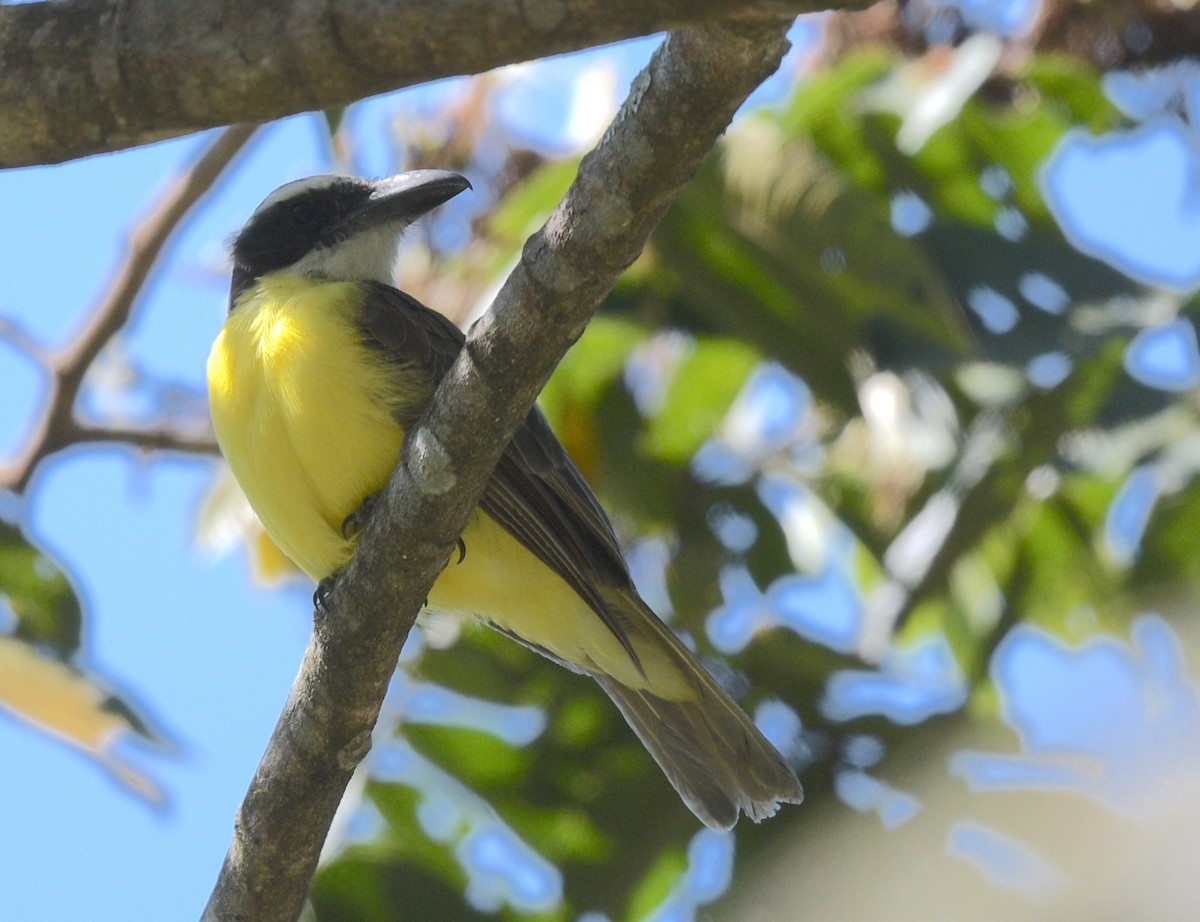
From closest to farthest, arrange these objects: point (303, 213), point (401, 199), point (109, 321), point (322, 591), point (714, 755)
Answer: point (322, 591) → point (714, 755) → point (401, 199) → point (303, 213) → point (109, 321)

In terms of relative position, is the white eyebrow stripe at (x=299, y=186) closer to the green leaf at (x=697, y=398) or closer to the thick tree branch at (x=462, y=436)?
the green leaf at (x=697, y=398)

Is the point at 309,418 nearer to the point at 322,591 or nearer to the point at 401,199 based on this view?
the point at 322,591

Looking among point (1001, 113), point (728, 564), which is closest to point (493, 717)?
point (728, 564)

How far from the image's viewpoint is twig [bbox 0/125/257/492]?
19.9ft

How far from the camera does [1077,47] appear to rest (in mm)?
5852

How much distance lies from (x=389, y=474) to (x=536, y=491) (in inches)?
15.5

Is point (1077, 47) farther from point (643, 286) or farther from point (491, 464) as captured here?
point (491, 464)

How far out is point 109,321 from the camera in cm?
606

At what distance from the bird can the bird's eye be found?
0.21m

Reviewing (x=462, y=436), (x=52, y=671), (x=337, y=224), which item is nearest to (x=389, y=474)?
(x=462, y=436)

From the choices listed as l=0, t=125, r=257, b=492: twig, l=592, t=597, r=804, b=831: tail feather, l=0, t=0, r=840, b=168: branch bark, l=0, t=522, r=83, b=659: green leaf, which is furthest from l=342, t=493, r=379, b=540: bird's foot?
l=0, t=125, r=257, b=492: twig

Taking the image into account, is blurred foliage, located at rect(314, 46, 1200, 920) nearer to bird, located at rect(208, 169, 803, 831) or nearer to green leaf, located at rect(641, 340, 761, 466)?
green leaf, located at rect(641, 340, 761, 466)

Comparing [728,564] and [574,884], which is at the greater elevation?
[728,564]

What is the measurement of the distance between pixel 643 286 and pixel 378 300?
1.62m
